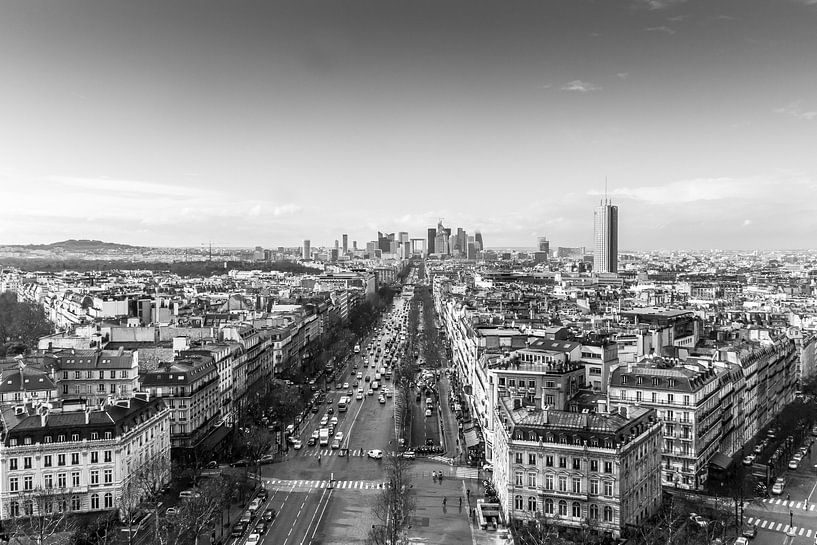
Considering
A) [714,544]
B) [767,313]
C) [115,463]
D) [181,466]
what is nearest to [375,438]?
[181,466]

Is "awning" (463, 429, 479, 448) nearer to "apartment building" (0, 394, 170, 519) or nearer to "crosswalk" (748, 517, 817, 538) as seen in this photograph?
"crosswalk" (748, 517, 817, 538)

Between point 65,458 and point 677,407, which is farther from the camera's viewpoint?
point 677,407

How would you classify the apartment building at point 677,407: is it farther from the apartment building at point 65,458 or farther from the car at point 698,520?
the apartment building at point 65,458

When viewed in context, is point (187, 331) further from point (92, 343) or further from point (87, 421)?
point (87, 421)

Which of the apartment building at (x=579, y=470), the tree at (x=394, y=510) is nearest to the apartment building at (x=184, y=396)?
the tree at (x=394, y=510)

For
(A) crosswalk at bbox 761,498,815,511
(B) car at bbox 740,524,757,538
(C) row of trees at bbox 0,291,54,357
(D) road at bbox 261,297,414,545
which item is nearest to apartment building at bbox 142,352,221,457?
(D) road at bbox 261,297,414,545

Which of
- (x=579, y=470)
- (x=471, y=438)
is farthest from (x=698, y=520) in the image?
(x=471, y=438)

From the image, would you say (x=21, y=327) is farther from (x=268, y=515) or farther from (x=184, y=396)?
(x=268, y=515)

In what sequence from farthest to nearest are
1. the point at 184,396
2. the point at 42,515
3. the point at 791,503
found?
the point at 184,396
the point at 791,503
the point at 42,515
